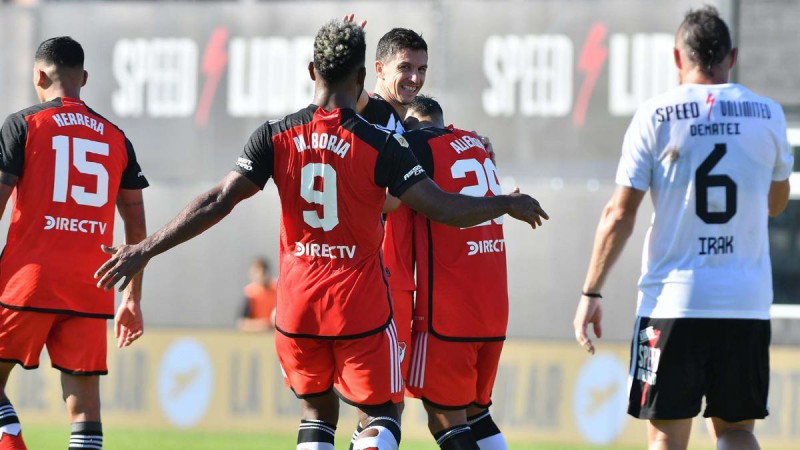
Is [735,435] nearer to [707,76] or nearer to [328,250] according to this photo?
[707,76]

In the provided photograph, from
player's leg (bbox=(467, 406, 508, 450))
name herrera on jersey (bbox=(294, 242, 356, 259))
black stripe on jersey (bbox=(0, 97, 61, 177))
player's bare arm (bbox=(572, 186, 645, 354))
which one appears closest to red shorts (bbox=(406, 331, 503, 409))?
player's leg (bbox=(467, 406, 508, 450))

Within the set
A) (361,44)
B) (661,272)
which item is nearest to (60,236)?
(361,44)

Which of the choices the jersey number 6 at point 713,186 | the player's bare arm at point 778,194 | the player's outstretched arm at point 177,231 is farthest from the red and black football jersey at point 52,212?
the player's bare arm at point 778,194

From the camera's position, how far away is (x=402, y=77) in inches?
261

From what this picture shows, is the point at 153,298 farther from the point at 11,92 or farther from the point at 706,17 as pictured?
the point at 706,17

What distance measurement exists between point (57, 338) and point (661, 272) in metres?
3.10

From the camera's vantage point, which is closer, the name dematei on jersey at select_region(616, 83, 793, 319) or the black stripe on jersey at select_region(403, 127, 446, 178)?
the name dematei on jersey at select_region(616, 83, 793, 319)

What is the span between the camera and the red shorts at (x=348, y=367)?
539 centimetres

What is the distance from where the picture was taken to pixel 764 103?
17.6 ft

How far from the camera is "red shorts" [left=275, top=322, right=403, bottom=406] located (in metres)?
5.39

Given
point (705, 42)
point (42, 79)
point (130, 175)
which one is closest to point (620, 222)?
point (705, 42)

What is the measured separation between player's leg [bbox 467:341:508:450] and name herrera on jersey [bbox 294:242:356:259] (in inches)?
49.6

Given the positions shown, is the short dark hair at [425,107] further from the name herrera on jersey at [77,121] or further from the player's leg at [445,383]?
the name herrera on jersey at [77,121]

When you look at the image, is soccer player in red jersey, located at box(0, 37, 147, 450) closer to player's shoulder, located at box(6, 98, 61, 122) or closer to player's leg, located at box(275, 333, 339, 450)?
player's shoulder, located at box(6, 98, 61, 122)
